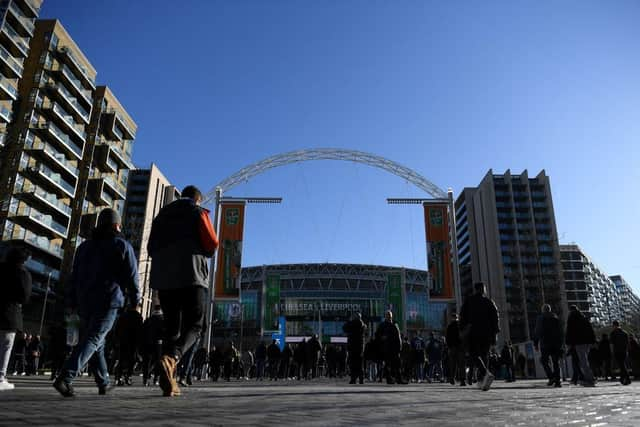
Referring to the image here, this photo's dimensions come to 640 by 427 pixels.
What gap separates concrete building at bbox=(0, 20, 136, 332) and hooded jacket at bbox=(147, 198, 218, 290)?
4207 cm

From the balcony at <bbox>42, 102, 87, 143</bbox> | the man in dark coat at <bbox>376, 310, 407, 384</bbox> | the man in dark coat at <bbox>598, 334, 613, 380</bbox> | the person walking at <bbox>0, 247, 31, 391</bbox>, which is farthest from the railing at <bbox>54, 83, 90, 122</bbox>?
the man in dark coat at <bbox>598, 334, 613, 380</bbox>

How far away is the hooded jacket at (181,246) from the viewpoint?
4.48m

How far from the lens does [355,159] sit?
119ft

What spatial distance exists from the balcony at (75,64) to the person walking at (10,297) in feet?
162

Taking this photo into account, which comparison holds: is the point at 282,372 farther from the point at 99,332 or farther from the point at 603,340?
the point at 99,332

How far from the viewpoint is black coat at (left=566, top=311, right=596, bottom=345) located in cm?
1037

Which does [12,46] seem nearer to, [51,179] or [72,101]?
[72,101]

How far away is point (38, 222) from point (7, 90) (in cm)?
1135

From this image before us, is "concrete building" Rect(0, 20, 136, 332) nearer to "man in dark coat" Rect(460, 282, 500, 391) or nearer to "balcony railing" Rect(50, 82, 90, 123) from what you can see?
"balcony railing" Rect(50, 82, 90, 123)

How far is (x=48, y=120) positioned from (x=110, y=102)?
40.4 ft

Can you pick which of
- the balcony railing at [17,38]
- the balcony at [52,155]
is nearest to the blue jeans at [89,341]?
the balcony at [52,155]

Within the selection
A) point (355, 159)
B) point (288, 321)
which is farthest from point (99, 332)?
point (288, 321)

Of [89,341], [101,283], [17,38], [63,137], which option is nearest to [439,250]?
[101,283]

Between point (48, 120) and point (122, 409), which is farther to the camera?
point (48, 120)
